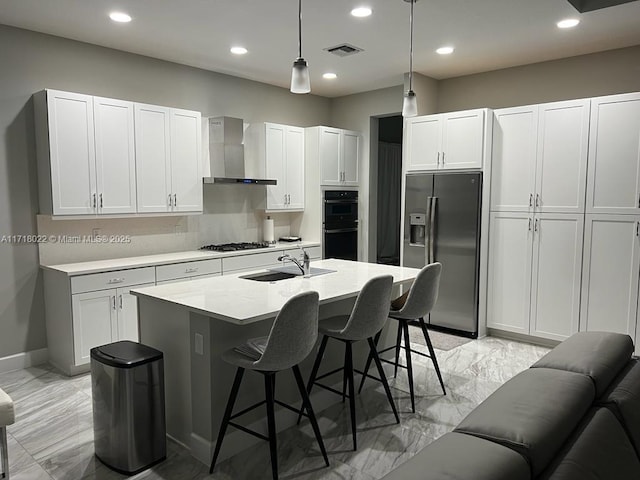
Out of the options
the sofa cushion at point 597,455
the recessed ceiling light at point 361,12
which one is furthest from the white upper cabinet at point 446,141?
the sofa cushion at point 597,455

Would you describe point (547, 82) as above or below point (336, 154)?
above

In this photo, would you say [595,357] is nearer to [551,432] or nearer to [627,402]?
[627,402]

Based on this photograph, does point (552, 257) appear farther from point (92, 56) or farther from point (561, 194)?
point (92, 56)

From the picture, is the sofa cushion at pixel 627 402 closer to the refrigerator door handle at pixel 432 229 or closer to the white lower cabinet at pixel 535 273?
the white lower cabinet at pixel 535 273

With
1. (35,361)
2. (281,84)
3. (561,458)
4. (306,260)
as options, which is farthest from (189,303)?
(281,84)

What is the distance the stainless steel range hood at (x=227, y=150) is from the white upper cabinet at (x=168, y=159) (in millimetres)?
337

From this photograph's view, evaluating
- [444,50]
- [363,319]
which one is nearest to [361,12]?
[444,50]

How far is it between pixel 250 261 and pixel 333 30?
2461 mm

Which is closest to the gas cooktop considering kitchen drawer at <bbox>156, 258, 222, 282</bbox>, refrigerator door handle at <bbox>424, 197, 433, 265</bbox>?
kitchen drawer at <bbox>156, 258, 222, 282</bbox>

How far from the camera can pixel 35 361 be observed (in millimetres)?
4184

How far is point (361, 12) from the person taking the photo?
11.9 feet

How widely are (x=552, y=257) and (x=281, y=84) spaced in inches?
147

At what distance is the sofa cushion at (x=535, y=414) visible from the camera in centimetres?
130

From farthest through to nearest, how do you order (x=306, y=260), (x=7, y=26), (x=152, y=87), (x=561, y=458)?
1. (x=152, y=87)
2. (x=7, y=26)
3. (x=306, y=260)
4. (x=561, y=458)
